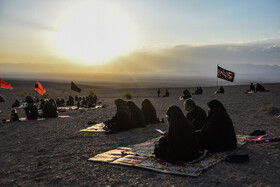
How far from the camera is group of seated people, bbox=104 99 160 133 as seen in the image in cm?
1073

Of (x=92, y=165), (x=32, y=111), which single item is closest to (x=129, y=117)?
(x=92, y=165)

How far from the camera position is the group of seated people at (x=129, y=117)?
35.2ft

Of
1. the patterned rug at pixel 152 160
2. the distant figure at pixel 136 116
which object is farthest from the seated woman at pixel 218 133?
the distant figure at pixel 136 116

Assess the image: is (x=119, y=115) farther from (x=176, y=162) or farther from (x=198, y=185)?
(x=198, y=185)

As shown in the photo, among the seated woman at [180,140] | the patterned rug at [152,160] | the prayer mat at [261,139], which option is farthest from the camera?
the prayer mat at [261,139]

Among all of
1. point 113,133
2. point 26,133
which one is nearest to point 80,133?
point 113,133

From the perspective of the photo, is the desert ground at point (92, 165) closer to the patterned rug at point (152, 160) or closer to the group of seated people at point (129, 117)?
the patterned rug at point (152, 160)

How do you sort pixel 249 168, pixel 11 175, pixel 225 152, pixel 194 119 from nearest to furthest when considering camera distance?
pixel 249 168
pixel 11 175
pixel 225 152
pixel 194 119

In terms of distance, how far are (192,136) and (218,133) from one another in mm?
971

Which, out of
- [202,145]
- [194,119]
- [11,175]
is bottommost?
[11,175]

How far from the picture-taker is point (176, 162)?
6.07m

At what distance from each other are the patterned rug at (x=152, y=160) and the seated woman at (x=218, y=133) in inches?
7.9

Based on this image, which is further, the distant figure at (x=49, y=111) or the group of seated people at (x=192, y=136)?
the distant figure at (x=49, y=111)

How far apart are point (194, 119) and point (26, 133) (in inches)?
274
